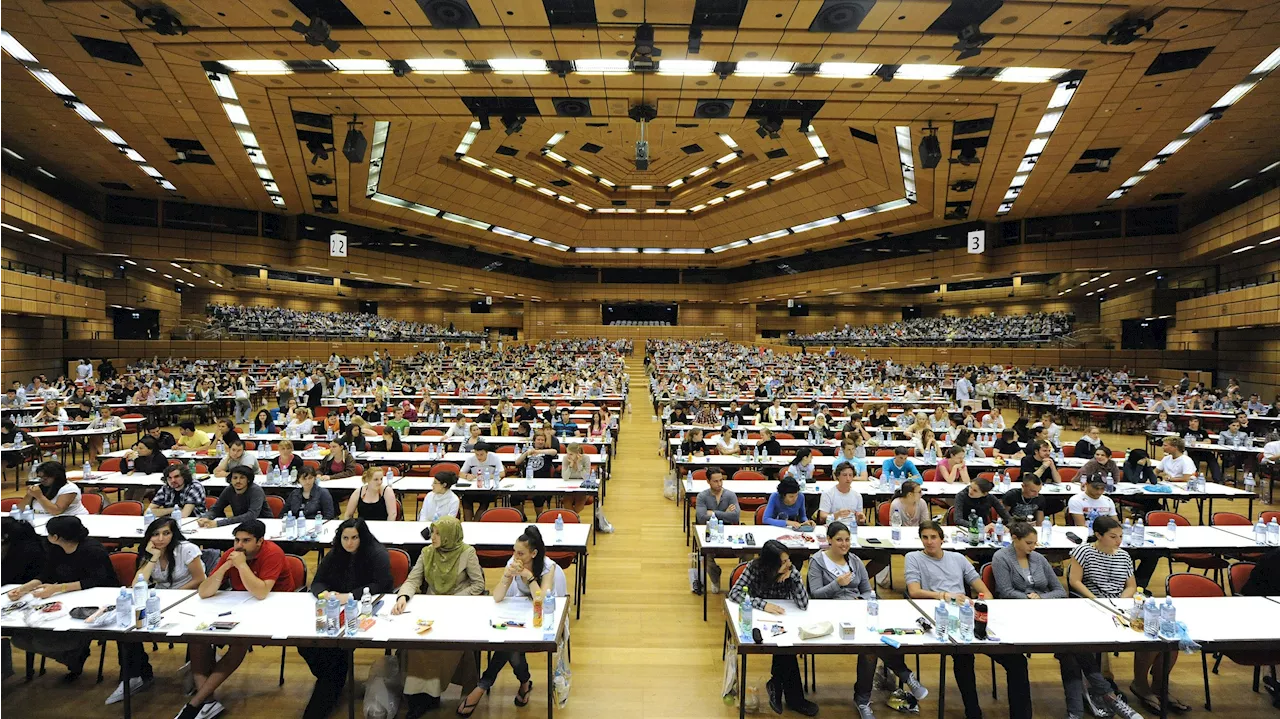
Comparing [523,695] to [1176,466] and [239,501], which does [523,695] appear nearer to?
[239,501]

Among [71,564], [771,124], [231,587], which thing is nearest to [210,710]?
[231,587]

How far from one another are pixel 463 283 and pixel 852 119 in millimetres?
26322

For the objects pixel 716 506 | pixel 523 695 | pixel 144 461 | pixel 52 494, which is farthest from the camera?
pixel 144 461

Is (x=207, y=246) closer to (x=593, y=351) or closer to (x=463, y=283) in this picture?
(x=463, y=283)

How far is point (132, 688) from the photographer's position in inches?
172

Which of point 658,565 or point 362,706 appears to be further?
point 658,565

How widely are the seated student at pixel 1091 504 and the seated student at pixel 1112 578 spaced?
1.61 metres

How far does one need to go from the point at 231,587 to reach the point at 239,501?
6.15ft

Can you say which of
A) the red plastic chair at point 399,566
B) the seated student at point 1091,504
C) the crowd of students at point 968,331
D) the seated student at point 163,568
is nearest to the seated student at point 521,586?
the red plastic chair at point 399,566

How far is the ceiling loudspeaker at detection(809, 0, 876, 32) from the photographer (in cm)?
896

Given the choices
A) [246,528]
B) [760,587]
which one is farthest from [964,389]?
[246,528]

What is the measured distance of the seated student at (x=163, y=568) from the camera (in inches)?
173

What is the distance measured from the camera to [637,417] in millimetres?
18484

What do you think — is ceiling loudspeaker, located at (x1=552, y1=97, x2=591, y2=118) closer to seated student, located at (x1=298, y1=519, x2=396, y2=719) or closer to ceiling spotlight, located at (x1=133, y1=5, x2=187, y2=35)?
ceiling spotlight, located at (x1=133, y1=5, x2=187, y2=35)
